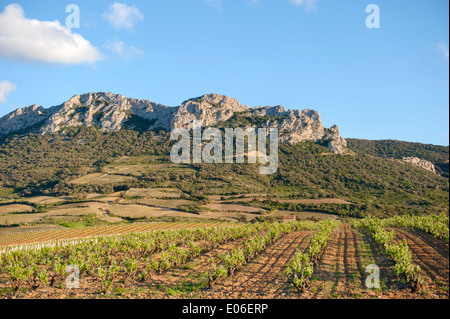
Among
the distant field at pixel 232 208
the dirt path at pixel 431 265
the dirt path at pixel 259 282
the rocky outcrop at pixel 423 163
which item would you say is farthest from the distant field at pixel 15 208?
the rocky outcrop at pixel 423 163

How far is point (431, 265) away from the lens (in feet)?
86.6

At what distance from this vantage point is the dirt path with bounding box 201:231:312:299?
21156 mm

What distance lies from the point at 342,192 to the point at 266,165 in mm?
40417

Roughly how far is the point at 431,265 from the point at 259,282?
600 inches

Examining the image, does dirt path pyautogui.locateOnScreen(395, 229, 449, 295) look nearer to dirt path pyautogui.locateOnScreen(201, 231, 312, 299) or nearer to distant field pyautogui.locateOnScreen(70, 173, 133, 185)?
dirt path pyautogui.locateOnScreen(201, 231, 312, 299)

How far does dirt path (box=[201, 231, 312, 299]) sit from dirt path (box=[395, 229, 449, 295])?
9977mm

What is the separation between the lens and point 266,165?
154500 millimetres

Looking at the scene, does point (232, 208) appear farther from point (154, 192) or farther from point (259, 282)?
point (259, 282)

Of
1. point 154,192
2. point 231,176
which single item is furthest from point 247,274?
point 231,176
